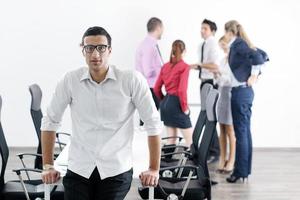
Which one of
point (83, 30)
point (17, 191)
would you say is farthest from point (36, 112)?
point (83, 30)

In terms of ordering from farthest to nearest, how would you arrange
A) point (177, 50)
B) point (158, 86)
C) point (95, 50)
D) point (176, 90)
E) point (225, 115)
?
point (158, 86), point (225, 115), point (176, 90), point (177, 50), point (95, 50)

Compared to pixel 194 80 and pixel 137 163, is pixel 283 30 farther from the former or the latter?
pixel 137 163

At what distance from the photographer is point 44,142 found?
249 centimetres

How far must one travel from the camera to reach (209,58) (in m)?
6.14

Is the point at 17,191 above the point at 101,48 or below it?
below

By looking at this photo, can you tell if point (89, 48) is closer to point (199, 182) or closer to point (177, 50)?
point (199, 182)

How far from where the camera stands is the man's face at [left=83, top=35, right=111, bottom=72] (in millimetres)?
2379

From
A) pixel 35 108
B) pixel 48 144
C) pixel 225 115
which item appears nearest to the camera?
pixel 48 144

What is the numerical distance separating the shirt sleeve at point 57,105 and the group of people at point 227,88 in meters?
2.85

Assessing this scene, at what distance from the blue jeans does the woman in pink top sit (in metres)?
0.53

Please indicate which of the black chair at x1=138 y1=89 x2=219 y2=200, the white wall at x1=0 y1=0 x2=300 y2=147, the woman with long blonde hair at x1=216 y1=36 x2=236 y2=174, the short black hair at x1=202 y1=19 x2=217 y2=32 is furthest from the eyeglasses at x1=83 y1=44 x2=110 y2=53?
the white wall at x1=0 y1=0 x2=300 y2=147

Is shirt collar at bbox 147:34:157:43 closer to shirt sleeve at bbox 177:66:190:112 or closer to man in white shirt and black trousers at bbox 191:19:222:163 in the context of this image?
man in white shirt and black trousers at bbox 191:19:222:163

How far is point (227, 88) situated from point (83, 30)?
2329 millimetres

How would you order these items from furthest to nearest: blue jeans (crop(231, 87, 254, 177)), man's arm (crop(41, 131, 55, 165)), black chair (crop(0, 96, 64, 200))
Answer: blue jeans (crop(231, 87, 254, 177)), black chair (crop(0, 96, 64, 200)), man's arm (crop(41, 131, 55, 165))
